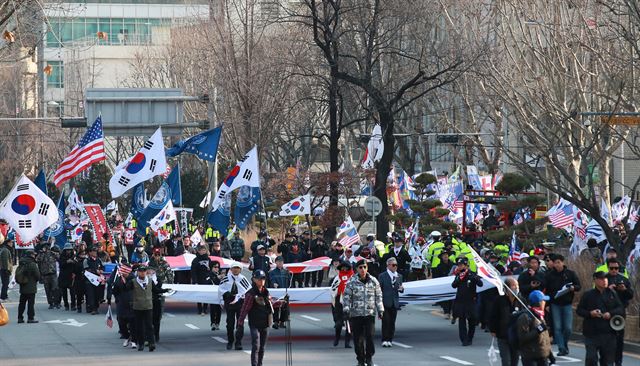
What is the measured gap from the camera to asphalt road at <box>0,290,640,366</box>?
68.3ft

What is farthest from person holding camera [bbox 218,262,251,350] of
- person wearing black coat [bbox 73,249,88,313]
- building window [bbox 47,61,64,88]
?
building window [bbox 47,61,64,88]

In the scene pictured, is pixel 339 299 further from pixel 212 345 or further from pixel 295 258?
pixel 295 258

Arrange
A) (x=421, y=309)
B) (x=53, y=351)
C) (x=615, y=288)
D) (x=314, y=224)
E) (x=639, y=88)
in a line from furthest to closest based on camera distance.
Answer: (x=314, y=224) < (x=421, y=309) < (x=639, y=88) < (x=53, y=351) < (x=615, y=288)

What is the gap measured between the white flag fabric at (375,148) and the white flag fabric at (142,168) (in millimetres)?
9703

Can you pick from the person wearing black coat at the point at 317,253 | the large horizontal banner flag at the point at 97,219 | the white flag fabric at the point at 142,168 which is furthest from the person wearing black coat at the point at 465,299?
the large horizontal banner flag at the point at 97,219

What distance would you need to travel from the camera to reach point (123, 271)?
76.6 feet

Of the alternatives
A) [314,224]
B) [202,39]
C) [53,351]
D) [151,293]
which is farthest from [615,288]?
[202,39]

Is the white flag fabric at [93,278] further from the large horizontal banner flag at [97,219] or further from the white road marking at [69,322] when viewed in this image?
the large horizontal banner flag at [97,219]

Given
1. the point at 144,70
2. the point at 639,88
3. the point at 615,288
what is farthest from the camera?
the point at 144,70

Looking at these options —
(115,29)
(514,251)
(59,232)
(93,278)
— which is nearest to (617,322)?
(514,251)

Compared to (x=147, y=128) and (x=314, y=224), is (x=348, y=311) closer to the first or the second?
(x=147, y=128)

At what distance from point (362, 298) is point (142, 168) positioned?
15503 mm

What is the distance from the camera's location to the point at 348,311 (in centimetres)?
1980

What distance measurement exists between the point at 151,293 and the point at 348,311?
14.3 feet
